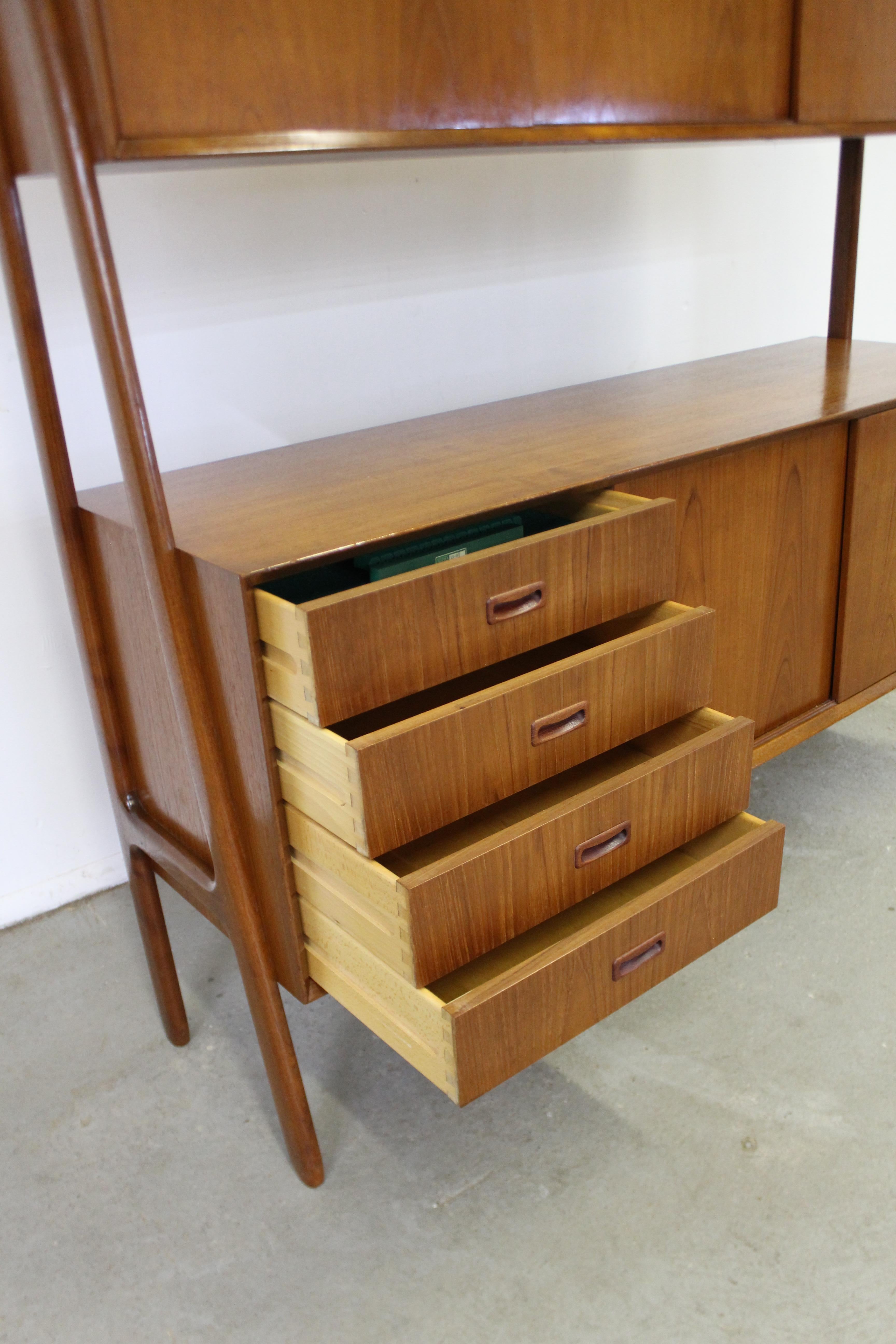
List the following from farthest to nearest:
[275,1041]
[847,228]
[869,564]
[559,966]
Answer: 1. [847,228]
2. [869,564]
3. [275,1041]
4. [559,966]

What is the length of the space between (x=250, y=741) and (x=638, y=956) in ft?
1.52

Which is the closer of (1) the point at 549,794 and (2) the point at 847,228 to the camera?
(1) the point at 549,794

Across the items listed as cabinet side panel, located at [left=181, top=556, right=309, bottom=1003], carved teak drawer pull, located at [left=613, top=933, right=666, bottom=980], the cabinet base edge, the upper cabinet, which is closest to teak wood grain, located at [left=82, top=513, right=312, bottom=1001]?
cabinet side panel, located at [left=181, top=556, right=309, bottom=1003]

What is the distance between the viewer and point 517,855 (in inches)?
40.6

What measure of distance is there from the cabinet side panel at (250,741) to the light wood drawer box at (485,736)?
0.02 meters

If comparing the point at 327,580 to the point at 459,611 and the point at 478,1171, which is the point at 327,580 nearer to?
the point at 459,611

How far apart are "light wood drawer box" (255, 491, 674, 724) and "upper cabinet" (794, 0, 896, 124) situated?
2.48 feet

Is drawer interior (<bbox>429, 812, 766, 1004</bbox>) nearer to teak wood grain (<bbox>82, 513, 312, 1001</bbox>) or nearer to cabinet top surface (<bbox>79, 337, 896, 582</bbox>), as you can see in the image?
teak wood grain (<bbox>82, 513, 312, 1001</bbox>)

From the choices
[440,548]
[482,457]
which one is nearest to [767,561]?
[482,457]

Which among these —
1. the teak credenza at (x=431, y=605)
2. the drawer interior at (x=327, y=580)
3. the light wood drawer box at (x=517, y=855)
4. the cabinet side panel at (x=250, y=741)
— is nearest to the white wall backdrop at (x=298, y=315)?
the teak credenza at (x=431, y=605)

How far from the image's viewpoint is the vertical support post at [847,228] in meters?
2.01

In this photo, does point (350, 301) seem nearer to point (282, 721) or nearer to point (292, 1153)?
point (282, 721)

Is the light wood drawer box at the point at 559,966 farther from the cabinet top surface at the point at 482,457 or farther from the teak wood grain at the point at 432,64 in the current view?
the teak wood grain at the point at 432,64

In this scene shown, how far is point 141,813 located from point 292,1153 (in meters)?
0.48
